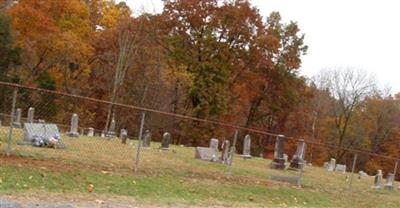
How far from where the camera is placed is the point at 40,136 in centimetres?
1770

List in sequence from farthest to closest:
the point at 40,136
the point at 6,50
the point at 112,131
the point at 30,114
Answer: the point at 6,50, the point at 112,131, the point at 30,114, the point at 40,136

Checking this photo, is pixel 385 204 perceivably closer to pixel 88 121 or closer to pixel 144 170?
pixel 144 170

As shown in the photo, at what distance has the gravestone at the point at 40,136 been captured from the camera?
17.4 m

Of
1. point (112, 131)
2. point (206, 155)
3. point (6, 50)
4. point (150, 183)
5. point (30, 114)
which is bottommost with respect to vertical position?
point (150, 183)

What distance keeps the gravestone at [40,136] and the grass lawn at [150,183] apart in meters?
0.47

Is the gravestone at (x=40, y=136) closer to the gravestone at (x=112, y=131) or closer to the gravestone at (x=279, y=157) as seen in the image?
the gravestone at (x=112, y=131)

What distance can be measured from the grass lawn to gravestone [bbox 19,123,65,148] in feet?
1.54

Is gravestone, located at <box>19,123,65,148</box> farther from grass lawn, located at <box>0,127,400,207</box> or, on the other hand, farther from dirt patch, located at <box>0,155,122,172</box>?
dirt patch, located at <box>0,155,122,172</box>

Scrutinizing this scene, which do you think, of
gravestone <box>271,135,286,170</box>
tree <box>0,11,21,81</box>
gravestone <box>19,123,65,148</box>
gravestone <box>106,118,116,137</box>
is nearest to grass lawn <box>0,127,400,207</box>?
gravestone <box>19,123,65,148</box>

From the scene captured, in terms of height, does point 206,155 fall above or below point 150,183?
above

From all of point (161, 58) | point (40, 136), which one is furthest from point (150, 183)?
point (161, 58)

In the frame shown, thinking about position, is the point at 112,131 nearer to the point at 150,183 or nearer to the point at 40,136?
the point at 40,136

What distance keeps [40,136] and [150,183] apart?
6.02 meters

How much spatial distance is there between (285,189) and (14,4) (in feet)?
121
